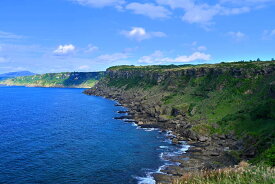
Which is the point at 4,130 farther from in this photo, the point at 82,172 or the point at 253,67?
the point at 253,67

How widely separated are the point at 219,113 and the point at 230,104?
8757 mm

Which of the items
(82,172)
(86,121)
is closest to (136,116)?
(86,121)

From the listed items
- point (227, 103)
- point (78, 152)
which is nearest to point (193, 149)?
point (78, 152)

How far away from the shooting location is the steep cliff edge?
7725cm

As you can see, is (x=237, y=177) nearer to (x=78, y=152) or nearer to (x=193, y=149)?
(x=193, y=149)

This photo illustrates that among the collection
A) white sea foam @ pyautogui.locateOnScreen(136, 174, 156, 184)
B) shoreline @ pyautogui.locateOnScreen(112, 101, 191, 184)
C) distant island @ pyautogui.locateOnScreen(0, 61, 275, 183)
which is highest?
distant island @ pyautogui.locateOnScreen(0, 61, 275, 183)

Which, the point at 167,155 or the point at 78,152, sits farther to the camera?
the point at 78,152

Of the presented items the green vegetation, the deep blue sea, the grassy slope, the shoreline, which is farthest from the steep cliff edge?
the green vegetation

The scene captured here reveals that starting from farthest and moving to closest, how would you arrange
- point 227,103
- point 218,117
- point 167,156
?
point 227,103 < point 218,117 < point 167,156

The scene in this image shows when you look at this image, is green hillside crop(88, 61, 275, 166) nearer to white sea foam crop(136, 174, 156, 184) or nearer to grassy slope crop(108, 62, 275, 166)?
grassy slope crop(108, 62, 275, 166)

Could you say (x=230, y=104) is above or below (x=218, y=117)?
above

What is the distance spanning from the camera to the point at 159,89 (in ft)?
650

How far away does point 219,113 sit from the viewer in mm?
116625

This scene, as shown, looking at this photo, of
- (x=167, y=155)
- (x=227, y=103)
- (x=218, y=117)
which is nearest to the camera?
(x=167, y=155)
